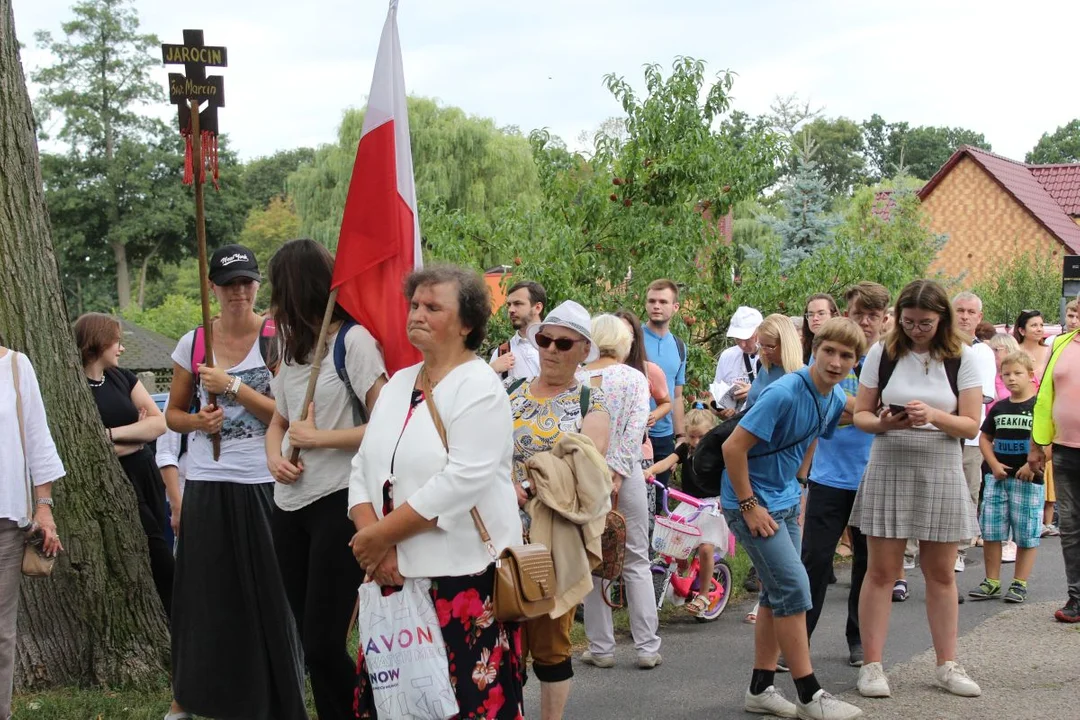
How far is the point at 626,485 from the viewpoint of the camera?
6.49 metres

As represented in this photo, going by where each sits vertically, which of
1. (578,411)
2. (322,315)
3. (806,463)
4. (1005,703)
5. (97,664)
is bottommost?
(1005,703)

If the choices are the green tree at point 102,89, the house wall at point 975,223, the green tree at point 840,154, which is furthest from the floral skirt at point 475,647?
the green tree at point 840,154

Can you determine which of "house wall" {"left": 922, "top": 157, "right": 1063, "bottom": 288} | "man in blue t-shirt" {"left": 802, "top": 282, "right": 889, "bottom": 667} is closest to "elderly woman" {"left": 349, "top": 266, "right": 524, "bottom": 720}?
"man in blue t-shirt" {"left": 802, "top": 282, "right": 889, "bottom": 667}

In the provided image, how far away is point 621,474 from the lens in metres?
6.37

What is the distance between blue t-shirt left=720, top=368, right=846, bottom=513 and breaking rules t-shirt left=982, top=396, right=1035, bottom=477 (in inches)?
154

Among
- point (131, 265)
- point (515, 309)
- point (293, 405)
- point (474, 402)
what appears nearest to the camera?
point (474, 402)

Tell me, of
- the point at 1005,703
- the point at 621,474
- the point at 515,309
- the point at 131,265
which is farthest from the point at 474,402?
the point at 131,265

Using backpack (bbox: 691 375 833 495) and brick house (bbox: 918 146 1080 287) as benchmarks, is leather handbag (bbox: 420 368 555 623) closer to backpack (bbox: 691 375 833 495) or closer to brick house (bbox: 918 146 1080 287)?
backpack (bbox: 691 375 833 495)

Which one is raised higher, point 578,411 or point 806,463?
point 578,411

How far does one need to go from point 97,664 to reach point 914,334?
431 cm

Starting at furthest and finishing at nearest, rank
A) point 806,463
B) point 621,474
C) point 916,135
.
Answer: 1. point 916,135
2. point 806,463
3. point 621,474

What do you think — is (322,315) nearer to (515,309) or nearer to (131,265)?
(515,309)

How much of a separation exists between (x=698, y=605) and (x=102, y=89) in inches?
2413

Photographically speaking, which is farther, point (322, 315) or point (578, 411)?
point (578, 411)
